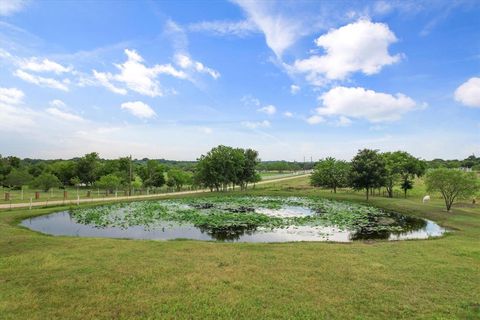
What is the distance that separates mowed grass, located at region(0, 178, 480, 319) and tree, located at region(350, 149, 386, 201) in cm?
2409

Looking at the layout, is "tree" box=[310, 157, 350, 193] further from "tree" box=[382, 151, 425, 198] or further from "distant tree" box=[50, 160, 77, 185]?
"distant tree" box=[50, 160, 77, 185]


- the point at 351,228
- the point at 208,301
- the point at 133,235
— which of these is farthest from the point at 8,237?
the point at 351,228

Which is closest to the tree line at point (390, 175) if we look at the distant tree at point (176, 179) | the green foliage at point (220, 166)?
the green foliage at point (220, 166)

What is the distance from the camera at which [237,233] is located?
21.0m

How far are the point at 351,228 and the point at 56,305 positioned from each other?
19.8 metres

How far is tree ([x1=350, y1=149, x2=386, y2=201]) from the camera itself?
39562mm

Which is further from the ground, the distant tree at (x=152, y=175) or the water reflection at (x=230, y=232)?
the distant tree at (x=152, y=175)

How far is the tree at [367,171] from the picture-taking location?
130 ft

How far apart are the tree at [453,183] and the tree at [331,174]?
2522 centimetres

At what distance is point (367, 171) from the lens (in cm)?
3984

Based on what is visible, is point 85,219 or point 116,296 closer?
point 116,296

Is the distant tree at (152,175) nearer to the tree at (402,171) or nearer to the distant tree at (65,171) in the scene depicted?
the distant tree at (65,171)

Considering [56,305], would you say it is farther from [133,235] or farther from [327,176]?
[327,176]

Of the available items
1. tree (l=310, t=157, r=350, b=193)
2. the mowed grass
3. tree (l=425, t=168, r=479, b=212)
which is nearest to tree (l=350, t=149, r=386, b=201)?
tree (l=425, t=168, r=479, b=212)
